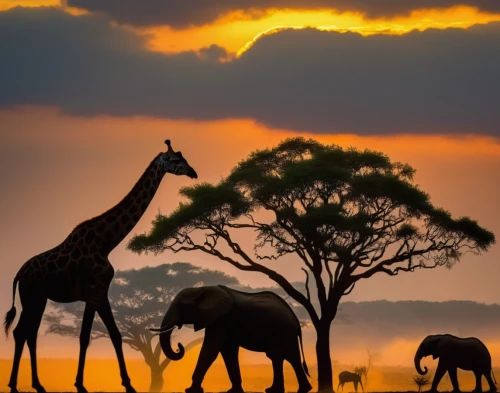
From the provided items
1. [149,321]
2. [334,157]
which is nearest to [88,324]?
[334,157]

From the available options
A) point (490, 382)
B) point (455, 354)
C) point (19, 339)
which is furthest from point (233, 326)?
point (490, 382)

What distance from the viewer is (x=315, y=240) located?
58000mm

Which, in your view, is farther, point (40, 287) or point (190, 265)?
point (190, 265)

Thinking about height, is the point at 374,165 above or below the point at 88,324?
above

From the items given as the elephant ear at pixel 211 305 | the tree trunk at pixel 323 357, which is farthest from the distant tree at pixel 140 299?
the elephant ear at pixel 211 305

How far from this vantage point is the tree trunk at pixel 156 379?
82375 mm

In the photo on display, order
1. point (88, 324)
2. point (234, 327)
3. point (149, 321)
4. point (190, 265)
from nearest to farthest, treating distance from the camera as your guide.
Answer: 1. point (88, 324)
2. point (234, 327)
3. point (149, 321)
4. point (190, 265)

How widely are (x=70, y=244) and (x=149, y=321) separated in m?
50.6

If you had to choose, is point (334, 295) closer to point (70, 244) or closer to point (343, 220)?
point (343, 220)

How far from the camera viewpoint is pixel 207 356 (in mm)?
41719

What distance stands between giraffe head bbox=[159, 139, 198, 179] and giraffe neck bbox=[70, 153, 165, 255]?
16cm

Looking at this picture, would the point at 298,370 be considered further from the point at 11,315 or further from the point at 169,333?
the point at 11,315

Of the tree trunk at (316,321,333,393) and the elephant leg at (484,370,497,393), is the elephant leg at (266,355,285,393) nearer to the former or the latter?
the elephant leg at (484,370,497,393)

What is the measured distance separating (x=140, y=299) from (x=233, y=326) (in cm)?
5198
